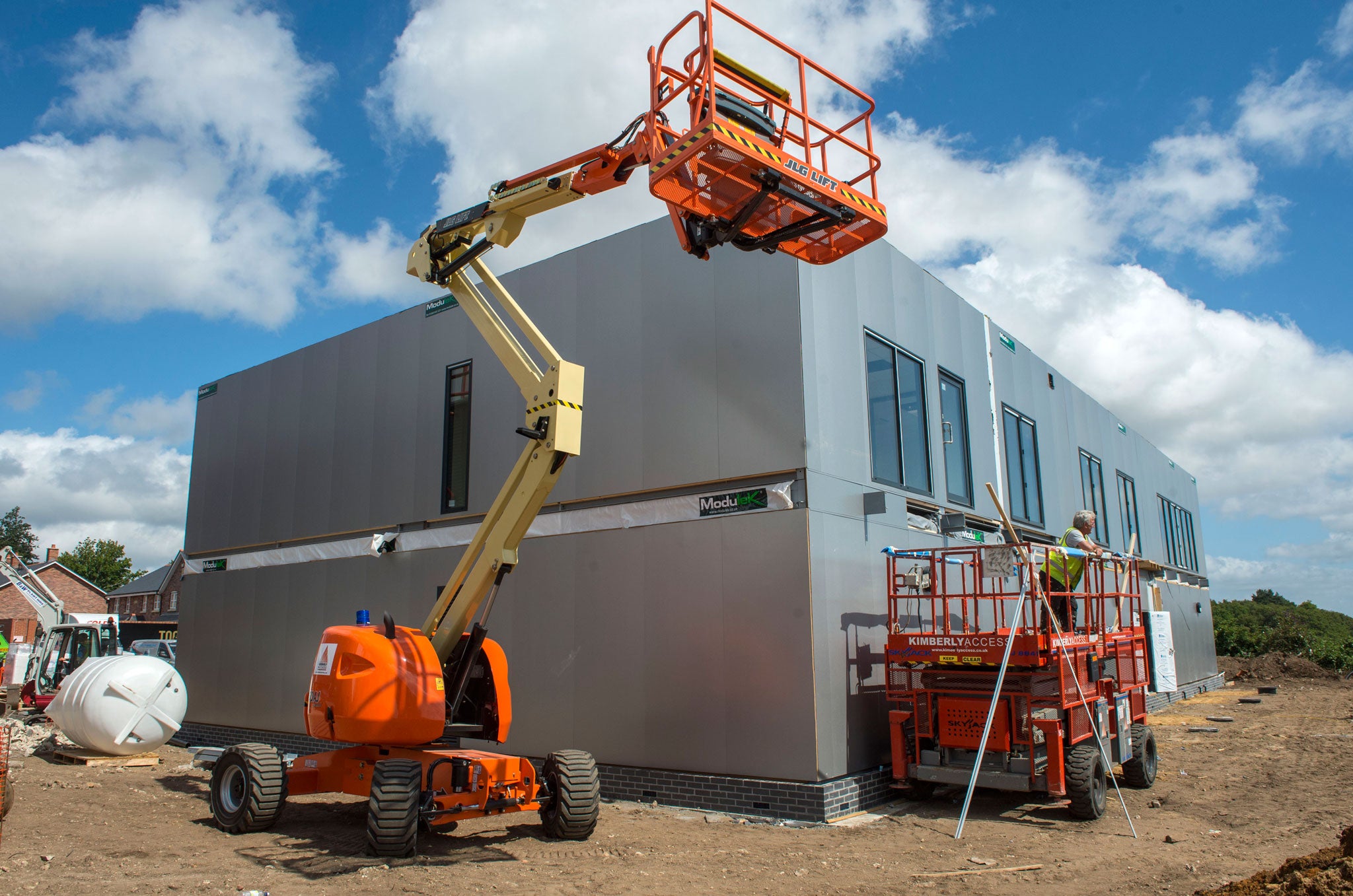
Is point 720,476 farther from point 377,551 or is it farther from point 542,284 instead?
point 377,551

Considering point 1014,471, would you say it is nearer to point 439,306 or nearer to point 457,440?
point 457,440

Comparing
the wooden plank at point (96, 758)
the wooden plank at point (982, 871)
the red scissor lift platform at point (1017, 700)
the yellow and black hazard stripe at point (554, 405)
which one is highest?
the yellow and black hazard stripe at point (554, 405)

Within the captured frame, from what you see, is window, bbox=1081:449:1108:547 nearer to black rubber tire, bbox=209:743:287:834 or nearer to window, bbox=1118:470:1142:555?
window, bbox=1118:470:1142:555

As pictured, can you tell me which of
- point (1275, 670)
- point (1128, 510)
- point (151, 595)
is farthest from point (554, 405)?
point (151, 595)

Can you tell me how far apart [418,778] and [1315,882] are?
5991 mm

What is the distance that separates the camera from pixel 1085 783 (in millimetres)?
8594

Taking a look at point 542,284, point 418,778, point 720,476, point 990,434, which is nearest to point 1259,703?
point 990,434

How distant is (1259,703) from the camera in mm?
21219

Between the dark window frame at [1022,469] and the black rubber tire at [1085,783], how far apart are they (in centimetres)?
616

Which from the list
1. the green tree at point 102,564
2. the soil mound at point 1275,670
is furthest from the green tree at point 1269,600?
the green tree at point 102,564

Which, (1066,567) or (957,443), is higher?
(957,443)

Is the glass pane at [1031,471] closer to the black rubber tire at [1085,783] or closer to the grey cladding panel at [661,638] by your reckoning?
the black rubber tire at [1085,783]

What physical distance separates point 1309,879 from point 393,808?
608 centimetres

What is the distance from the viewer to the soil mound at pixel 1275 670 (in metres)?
29.1
